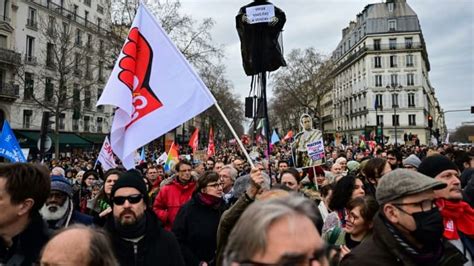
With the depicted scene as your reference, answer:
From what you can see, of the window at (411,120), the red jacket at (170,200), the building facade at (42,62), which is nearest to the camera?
the red jacket at (170,200)

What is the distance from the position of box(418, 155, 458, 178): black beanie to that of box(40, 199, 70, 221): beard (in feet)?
10.6

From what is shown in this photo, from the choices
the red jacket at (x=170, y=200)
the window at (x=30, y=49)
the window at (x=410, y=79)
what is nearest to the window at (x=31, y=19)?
the window at (x=30, y=49)

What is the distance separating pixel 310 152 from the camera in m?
7.57

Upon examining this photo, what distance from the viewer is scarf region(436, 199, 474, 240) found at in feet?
9.84

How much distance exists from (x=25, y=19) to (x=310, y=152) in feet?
117

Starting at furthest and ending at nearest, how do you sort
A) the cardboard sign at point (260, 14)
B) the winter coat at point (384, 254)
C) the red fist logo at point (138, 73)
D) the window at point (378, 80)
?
1. the window at point (378, 80)
2. the red fist logo at point (138, 73)
3. the cardboard sign at point (260, 14)
4. the winter coat at point (384, 254)

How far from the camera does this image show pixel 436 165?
343 cm

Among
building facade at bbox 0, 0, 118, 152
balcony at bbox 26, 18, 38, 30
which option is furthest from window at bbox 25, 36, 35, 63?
balcony at bbox 26, 18, 38, 30

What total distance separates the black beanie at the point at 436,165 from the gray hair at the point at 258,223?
2391mm

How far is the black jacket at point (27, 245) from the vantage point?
2232 millimetres

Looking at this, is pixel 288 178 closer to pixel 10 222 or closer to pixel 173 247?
pixel 173 247

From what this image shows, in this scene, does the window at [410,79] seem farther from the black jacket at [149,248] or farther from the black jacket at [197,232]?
the black jacket at [149,248]

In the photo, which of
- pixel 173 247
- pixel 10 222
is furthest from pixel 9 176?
pixel 173 247

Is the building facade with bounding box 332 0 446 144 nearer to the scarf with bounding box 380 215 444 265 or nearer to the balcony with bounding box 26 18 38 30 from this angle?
the balcony with bounding box 26 18 38 30
